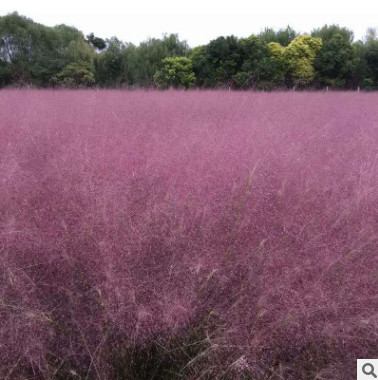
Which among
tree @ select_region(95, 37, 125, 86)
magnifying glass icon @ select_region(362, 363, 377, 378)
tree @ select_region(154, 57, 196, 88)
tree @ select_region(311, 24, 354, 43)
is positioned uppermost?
tree @ select_region(311, 24, 354, 43)

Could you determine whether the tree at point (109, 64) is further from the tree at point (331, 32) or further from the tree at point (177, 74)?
the tree at point (331, 32)

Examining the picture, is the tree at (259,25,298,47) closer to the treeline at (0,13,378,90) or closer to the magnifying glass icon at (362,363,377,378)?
the treeline at (0,13,378,90)

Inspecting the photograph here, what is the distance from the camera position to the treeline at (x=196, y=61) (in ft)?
45.9

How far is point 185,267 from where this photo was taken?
44.7 inches

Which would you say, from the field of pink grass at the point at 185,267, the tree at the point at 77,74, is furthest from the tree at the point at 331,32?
the field of pink grass at the point at 185,267

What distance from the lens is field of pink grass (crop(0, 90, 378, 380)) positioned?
0.99 meters

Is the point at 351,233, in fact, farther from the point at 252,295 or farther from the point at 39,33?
the point at 39,33

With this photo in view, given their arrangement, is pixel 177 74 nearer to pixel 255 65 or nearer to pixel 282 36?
pixel 255 65

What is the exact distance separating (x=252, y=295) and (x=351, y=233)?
1.75ft

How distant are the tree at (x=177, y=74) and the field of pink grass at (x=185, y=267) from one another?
1294 centimetres

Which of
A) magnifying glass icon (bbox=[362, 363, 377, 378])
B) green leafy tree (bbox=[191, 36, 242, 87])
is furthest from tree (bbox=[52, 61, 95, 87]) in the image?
magnifying glass icon (bbox=[362, 363, 377, 378])

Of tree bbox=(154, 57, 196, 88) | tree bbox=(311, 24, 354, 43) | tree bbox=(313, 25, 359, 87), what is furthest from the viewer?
tree bbox=(311, 24, 354, 43)

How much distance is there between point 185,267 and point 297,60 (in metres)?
17.0

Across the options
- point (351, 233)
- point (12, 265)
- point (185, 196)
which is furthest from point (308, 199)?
point (12, 265)
